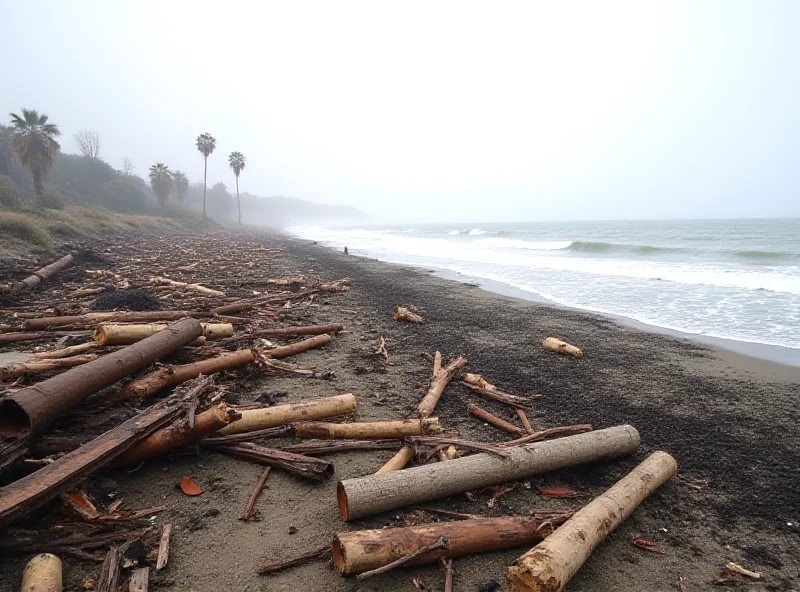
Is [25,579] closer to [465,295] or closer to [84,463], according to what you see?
[84,463]

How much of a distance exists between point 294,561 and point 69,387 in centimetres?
274

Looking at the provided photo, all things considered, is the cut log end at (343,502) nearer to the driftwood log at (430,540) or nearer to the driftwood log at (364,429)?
the driftwood log at (430,540)

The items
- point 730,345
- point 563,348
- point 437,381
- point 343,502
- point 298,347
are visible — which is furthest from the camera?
point 730,345

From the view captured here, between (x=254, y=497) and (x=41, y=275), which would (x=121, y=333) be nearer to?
(x=254, y=497)

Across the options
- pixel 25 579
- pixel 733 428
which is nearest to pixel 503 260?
pixel 733 428

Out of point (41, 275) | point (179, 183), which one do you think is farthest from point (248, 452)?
point (179, 183)

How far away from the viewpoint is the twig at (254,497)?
3379 mm

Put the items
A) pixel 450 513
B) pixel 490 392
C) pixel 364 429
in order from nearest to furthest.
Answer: pixel 450 513 < pixel 364 429 < pixel 490 392

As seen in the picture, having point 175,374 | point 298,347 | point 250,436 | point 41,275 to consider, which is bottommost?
point 250,436

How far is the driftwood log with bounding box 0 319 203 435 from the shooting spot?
11.3 ft

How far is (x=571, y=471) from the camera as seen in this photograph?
4199 millimetres

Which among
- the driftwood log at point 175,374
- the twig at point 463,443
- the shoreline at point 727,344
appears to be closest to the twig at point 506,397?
the twig at point 463,443

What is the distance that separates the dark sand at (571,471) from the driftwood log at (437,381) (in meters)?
0.17

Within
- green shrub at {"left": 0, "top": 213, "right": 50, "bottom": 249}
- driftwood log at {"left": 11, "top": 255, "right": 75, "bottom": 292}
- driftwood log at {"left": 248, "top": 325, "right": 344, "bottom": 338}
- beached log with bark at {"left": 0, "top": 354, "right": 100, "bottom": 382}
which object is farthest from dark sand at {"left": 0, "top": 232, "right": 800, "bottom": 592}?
green shrub at {"left": 0, "top": 213, "right": 50, "bottom": 249}
